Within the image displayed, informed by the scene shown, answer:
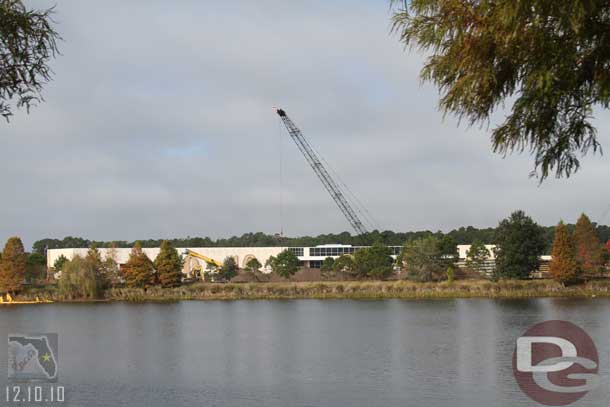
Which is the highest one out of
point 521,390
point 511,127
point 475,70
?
point 475,70

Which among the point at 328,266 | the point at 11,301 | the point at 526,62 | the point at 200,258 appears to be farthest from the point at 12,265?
the point at 526,62

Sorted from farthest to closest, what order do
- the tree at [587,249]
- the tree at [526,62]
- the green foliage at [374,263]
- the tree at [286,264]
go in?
the tree at [286,264] → the green foliage at [374,263] → the tree at [587,249] → the tree at [526,62]

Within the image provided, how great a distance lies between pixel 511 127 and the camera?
605 cm

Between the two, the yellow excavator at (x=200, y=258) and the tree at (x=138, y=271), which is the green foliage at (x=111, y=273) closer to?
the tree at (x=138, y=271)

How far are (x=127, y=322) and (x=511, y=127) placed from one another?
5694 centimetres

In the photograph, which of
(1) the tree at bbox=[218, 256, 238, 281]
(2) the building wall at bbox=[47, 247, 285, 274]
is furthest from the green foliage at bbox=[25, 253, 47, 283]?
(1) the tree at bbox=[218, 256, 238, 281]

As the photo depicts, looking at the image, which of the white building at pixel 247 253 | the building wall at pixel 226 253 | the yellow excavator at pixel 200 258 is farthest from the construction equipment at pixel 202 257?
the building wall at pixel 226 253

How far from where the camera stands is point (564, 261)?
3265 inches

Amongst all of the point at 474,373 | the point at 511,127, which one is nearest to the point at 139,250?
the point at 474,373

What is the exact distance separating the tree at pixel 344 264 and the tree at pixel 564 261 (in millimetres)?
28030

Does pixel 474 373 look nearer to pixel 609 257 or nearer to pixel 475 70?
pixel 475 70

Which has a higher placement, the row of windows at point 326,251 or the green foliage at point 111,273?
the row of windows at point 326,251

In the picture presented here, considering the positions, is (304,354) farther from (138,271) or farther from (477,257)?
(477,257)

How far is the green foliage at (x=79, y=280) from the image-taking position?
87250 millimetres
